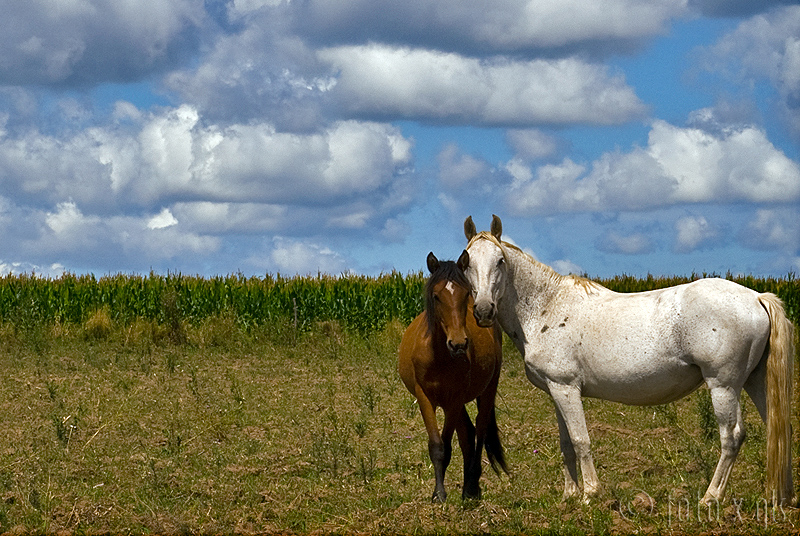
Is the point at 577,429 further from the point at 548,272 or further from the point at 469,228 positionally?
the point at 469,228

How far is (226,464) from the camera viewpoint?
9.64m

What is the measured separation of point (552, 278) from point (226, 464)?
4607 millimetres

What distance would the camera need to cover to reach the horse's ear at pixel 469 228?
738cm

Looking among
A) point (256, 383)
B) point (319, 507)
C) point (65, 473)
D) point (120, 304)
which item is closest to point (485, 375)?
point (319, 507)

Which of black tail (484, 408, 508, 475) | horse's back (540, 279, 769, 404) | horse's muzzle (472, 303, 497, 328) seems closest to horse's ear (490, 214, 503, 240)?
horse's muzzle (472, 303, 497, 328)

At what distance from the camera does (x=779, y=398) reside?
265 inches

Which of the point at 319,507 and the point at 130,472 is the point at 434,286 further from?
the point at 130,472

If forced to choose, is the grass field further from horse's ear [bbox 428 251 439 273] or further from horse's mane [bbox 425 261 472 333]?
horse's ear [bbox 428 251 439 273]

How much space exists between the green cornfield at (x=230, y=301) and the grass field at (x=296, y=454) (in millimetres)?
3596

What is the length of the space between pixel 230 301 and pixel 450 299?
55.4ft

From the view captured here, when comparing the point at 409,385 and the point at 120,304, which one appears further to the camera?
the point at 120,304

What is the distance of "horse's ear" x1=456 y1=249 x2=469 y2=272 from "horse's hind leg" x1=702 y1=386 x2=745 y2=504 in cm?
226

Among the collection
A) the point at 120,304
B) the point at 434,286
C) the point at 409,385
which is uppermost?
the point at 120,304

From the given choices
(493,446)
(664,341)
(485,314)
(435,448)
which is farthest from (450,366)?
(664,341)
